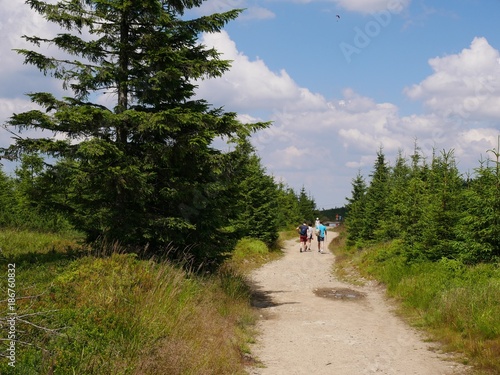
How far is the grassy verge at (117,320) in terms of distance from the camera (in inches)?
179

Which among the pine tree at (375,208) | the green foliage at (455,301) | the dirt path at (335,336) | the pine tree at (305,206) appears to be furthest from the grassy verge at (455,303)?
the pine tree at (305,206)

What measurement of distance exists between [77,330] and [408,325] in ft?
26.6

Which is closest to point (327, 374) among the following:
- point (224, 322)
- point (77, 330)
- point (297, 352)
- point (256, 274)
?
point (297, 352)

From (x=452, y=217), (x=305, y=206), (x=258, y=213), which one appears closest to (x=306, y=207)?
(x=305, y=206)

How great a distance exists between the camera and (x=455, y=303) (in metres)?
9.35

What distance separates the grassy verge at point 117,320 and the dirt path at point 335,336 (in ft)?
2.40

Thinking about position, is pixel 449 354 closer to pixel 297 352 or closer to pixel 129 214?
pixel 297 352

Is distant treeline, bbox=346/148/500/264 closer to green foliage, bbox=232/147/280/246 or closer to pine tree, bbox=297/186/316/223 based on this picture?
green foliage, bbox=232/147/280/246

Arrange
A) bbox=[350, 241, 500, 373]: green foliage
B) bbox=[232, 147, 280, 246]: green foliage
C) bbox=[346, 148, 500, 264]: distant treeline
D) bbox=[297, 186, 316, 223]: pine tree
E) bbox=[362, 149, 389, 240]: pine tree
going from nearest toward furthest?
1. bbox=[350, 241, 500, 373]: green foliage
2. bbox=[346, 148, 500, 264]: distant treeline
3. bbox=[362, 149, 389, 240]: pine tree
4. bbox=[232, 147, 280, 246]: green foliage
5. bbox=[297, 186, 316, 223]: pine tree

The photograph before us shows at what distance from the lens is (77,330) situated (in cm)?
508

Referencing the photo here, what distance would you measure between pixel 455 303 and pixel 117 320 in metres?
7.34

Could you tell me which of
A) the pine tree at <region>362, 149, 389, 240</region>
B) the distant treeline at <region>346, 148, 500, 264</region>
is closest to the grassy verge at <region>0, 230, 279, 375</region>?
the distant treeline at <region>346, 148, 500, 264</region>

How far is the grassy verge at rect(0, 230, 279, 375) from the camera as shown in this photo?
4.56m

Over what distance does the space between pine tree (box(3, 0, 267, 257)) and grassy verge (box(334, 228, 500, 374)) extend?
5623 millimetres
